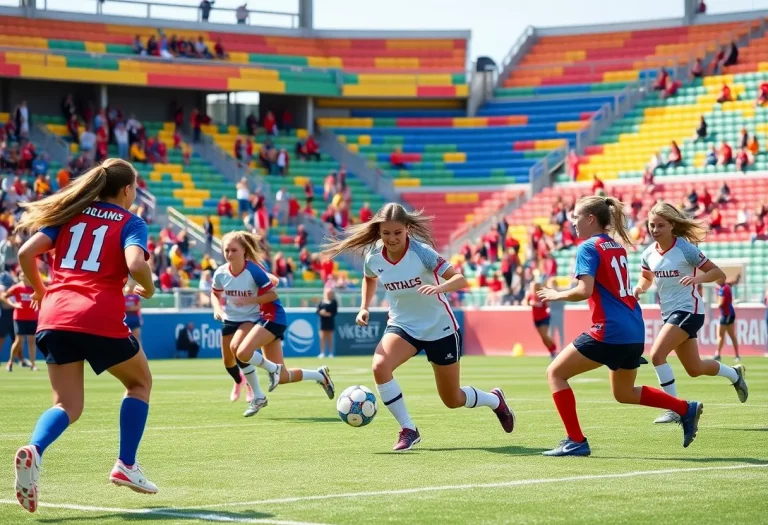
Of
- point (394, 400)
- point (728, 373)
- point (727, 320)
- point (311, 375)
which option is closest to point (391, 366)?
point (394, 400)

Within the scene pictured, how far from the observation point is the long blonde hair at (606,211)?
35.6 ft

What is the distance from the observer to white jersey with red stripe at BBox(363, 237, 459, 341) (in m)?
11.5

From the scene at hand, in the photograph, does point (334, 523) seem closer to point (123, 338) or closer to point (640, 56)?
point (123, 338)

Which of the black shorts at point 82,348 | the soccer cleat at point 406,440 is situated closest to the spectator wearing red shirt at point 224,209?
the soccer cleat at point 406,440

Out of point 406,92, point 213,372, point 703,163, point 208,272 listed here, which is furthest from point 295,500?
point 406,92

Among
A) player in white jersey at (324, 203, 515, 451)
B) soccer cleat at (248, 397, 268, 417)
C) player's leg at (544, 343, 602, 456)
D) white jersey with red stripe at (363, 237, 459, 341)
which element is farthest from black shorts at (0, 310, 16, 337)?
player's leg at (544, 343, 602, 456)

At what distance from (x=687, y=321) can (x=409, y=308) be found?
3.83m

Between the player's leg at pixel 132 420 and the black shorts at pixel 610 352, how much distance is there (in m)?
3.68

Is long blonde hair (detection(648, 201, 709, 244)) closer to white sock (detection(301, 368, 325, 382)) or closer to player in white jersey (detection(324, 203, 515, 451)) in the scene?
player in white jersey (detection(324, 203, 515, 451))

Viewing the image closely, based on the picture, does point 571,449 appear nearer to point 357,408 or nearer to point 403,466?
point 403,466

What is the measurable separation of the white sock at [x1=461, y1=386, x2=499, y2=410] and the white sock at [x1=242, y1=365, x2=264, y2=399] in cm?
416

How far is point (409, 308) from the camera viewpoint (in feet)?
38.2

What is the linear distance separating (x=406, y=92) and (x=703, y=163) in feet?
44.1

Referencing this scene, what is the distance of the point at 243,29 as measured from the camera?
5353cm
